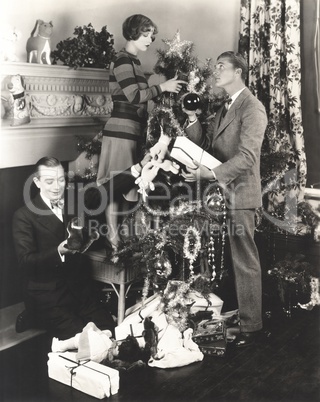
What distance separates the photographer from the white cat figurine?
3.20m

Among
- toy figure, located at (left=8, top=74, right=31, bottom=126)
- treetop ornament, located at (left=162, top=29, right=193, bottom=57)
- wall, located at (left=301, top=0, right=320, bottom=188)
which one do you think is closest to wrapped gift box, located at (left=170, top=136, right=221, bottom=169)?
treetop ornament, located at (left=162, top=29, right=193, bottom=57)

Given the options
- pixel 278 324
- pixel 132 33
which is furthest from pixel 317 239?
pixel 132 33

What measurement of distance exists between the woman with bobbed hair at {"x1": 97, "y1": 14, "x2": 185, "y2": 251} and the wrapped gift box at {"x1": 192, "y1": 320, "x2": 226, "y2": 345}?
2.27 ft

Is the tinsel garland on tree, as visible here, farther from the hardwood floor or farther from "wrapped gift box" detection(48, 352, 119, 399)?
"wrapped gift box" detection(48, 352, 119, 399)

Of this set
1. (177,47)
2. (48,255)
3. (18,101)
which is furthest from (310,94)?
(48,255)

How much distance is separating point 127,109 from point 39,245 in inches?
37.5

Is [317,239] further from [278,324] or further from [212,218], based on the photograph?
[212,218]

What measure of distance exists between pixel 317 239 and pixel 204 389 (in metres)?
1.69

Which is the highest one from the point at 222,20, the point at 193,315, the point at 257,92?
the point at 222,20

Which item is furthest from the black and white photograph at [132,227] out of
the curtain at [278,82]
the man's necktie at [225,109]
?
the curtain at [278,82]

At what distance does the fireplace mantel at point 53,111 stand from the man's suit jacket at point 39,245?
0.35m

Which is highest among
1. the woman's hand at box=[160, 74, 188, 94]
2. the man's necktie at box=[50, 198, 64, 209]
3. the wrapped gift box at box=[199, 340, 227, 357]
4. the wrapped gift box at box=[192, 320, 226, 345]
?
the woman's hand at box=[160, 74, 188, 94]

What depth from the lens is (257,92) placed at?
4051 mm

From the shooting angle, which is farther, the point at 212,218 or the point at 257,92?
the point at 257,92
